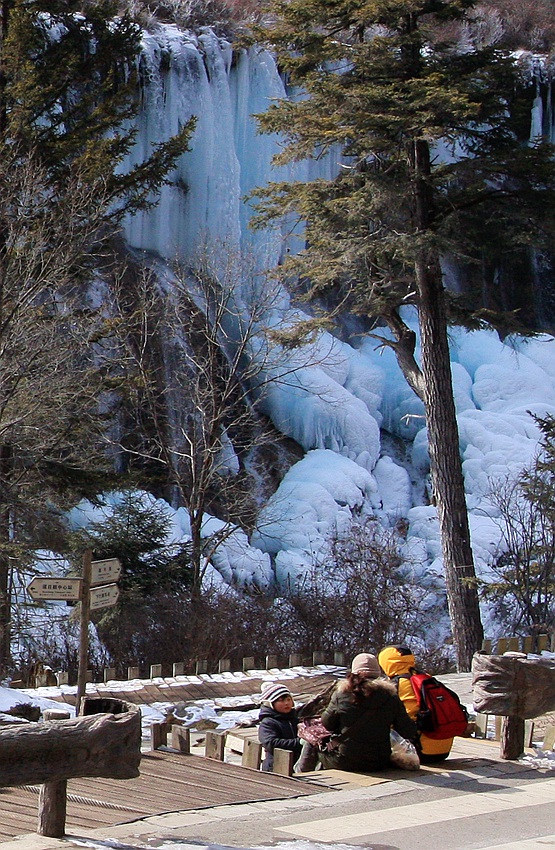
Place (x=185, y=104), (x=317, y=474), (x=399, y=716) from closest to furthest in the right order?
(x=399, y=716), (x=317, y=474), (x=185, y=104)

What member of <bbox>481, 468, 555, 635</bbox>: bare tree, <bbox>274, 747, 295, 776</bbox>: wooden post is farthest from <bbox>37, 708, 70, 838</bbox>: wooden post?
<bbox>481, 468, 555, 635</bbox>: bare tree

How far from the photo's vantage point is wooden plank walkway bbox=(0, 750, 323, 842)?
561 cm

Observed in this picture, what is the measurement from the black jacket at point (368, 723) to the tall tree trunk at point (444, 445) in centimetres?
833

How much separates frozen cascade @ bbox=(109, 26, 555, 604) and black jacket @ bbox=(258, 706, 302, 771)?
17204 mm

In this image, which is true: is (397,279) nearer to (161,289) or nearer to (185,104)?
(161,289)

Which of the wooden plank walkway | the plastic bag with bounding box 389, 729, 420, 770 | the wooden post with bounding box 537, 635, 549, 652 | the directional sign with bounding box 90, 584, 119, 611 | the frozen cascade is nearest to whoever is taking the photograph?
the wooden plank walkway

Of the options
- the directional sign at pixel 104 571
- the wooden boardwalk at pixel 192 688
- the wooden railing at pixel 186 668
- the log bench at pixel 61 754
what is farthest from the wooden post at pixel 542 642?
the log bench at pixel 61 754

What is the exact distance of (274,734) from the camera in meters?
7.28

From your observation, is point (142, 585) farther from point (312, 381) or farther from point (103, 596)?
point (312, 381)

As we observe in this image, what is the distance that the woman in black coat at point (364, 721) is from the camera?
690cm

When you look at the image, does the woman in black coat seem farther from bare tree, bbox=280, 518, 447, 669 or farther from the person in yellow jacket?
bare tree, bbox=280, 518, 447, 669

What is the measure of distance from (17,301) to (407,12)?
6242mm

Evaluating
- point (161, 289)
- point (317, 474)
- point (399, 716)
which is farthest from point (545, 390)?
point (399, 716)

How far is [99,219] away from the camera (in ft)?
50.4
